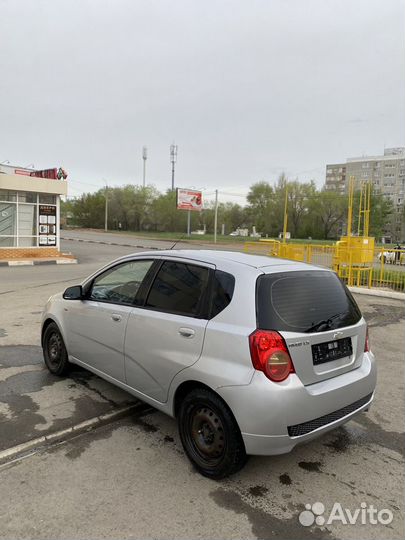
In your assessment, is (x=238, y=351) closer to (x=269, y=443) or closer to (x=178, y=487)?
(x=269, y=443)

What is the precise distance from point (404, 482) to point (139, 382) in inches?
84.1

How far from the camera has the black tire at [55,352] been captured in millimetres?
4609

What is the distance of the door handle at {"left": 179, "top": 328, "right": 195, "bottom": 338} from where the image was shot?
2.99 metres

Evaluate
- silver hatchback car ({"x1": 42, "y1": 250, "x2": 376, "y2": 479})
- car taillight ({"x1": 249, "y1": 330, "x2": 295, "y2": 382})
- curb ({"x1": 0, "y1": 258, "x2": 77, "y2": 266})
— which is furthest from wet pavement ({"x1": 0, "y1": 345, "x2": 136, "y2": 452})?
curb ({"x1": 0, "y1": 258, "x2": 77, "y2": 266})

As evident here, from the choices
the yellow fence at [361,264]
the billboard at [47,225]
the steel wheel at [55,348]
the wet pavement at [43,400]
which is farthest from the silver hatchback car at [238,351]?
the billboard at [47,225]

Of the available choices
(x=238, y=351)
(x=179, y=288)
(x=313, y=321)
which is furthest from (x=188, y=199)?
(x=238, y=351)

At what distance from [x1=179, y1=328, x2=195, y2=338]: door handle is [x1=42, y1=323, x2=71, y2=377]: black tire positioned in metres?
2.06

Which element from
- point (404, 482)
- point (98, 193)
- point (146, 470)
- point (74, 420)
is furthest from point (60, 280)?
point (98, 193)

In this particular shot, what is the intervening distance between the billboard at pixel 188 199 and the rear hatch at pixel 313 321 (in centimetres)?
4265

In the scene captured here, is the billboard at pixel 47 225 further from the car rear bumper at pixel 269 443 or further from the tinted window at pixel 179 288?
the car rear bumper at pixel 269 443

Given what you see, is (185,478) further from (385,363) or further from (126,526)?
(385,363)

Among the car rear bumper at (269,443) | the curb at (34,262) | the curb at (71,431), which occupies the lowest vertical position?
the curb at (71,431)

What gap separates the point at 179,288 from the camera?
332 cm

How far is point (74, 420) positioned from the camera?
12.0 feet
